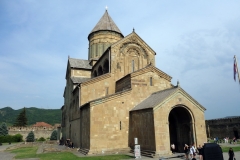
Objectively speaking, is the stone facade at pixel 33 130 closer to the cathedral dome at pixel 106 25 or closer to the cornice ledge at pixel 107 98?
the cathedral dome at pixel 106 25

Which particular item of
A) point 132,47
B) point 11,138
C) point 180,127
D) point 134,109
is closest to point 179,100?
point 180,127

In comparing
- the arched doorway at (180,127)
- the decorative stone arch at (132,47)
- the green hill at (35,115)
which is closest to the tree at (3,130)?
the decorative stone arch at (132,47)

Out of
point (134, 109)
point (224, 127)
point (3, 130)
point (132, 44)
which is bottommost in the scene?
point (3, 130)

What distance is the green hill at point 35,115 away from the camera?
10088 cm

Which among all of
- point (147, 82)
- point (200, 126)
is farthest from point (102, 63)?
point (200, 126)

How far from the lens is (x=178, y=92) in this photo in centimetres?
1548

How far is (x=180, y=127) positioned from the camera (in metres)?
17.6

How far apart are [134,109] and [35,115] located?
105 m

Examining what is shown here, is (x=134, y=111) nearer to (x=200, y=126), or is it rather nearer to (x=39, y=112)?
(x=200, y=126)

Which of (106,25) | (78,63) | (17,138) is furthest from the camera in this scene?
(17,138)

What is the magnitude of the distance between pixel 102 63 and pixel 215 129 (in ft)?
78.1

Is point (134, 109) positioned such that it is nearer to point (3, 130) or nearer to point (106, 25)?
point (106, 25)

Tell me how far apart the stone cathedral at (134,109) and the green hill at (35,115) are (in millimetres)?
84955

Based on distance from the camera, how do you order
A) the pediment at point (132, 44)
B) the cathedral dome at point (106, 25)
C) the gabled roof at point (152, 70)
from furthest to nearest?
1. the cathedral dome at point (106, 25)
2. the pediment at point (132, 44)
3. the gabled roof at point (152, 70)
